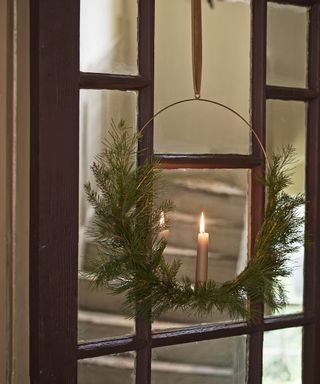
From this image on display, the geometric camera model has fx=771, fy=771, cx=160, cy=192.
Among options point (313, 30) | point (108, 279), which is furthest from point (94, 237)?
point (313, 30)

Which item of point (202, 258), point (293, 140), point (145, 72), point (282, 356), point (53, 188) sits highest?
point (145, 72)

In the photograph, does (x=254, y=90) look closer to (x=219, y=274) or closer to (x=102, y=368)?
(x=219, y=274)

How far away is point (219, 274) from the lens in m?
1.59

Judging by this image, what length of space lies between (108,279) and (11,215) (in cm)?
21

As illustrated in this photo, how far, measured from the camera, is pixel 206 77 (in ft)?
5.13

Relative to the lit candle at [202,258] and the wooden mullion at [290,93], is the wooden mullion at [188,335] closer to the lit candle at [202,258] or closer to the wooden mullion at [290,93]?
the lit candle at [202,258]

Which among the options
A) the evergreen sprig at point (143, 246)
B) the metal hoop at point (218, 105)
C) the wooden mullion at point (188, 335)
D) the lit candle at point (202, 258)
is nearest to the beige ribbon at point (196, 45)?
the metal hoop at point (218, 105)

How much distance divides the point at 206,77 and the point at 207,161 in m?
0.17

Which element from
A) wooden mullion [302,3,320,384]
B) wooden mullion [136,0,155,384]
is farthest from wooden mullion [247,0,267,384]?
wooden mullion [136,0,155,384]

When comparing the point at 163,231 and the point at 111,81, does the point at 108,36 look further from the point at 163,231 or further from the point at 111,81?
the point at 163,231

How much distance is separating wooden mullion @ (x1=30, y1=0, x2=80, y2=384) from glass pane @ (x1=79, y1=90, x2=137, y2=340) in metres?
0.05

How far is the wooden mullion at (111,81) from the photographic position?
1.40 meters

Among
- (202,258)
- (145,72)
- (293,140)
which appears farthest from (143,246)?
(293,140)

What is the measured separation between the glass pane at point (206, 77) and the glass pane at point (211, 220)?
6 centimetres
